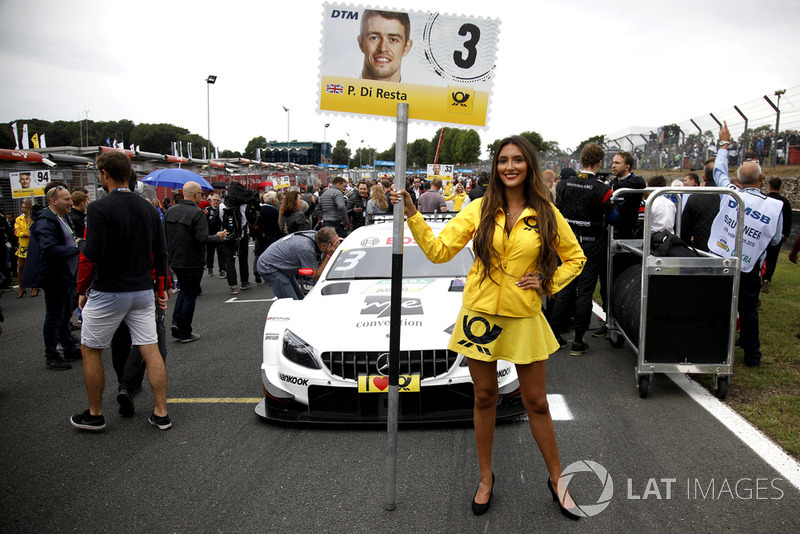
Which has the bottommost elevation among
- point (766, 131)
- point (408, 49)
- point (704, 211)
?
point (704, 211)

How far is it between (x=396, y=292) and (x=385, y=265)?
2659 mm

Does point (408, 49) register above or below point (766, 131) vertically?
below

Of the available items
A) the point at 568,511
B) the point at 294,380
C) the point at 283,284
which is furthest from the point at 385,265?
the point at 568,511

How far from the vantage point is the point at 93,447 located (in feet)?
12.5

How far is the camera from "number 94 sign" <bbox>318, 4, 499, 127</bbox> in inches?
108

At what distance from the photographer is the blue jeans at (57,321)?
18.7 feet

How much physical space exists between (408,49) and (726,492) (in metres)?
2.98

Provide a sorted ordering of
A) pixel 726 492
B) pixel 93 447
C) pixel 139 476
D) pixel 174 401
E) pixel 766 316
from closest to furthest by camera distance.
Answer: pixel 726 492, pixel 139 476, pixel 93 447, pixel 174 401, pixel 766 316

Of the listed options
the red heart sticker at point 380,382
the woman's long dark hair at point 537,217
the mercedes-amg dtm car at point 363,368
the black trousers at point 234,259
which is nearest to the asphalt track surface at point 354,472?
the mercedes-amg dtm car at point 363,368

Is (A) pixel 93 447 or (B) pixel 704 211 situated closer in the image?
(A) pixel 93 447

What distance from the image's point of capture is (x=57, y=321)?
18.9ft

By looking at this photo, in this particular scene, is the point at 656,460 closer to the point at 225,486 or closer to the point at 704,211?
the point at 225,486

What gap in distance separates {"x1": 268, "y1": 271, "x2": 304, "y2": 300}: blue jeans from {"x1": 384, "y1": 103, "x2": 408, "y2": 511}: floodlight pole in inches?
145

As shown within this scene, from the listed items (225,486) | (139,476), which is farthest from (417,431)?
(139,476)
